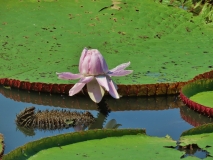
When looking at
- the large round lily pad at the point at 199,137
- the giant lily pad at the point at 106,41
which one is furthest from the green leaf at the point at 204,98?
the large round lily pad at the point at 199,137

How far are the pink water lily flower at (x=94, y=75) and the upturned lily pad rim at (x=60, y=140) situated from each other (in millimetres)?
365

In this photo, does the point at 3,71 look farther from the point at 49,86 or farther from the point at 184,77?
the point at 184,77

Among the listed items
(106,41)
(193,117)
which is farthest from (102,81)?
(106,41)

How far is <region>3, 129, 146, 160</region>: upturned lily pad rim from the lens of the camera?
300 cm

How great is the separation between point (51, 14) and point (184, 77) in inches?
63.9

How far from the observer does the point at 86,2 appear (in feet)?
18.4

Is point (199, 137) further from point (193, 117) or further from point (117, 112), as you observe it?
point (117, 112)

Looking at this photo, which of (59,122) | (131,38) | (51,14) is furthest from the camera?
(51,14)

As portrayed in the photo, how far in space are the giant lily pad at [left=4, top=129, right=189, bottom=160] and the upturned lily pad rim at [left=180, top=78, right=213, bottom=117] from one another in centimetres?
55

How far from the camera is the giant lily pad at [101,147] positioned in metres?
3.03

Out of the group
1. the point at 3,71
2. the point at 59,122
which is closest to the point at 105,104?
the point at 59,122

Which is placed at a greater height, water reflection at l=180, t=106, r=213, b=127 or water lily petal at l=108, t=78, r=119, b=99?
water lily petal at l=108, t=78, r=119, b=99

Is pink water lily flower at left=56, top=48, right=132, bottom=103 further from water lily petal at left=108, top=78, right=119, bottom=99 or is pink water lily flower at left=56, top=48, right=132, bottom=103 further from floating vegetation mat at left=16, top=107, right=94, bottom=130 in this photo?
floating vegetation mat at left=16, top=107, right=94, bottom=130

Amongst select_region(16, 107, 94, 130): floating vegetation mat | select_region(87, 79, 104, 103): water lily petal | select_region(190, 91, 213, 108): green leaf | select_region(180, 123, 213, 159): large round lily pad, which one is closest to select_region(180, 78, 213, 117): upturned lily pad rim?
select_region(190, 91, 213, 108): green leaf
